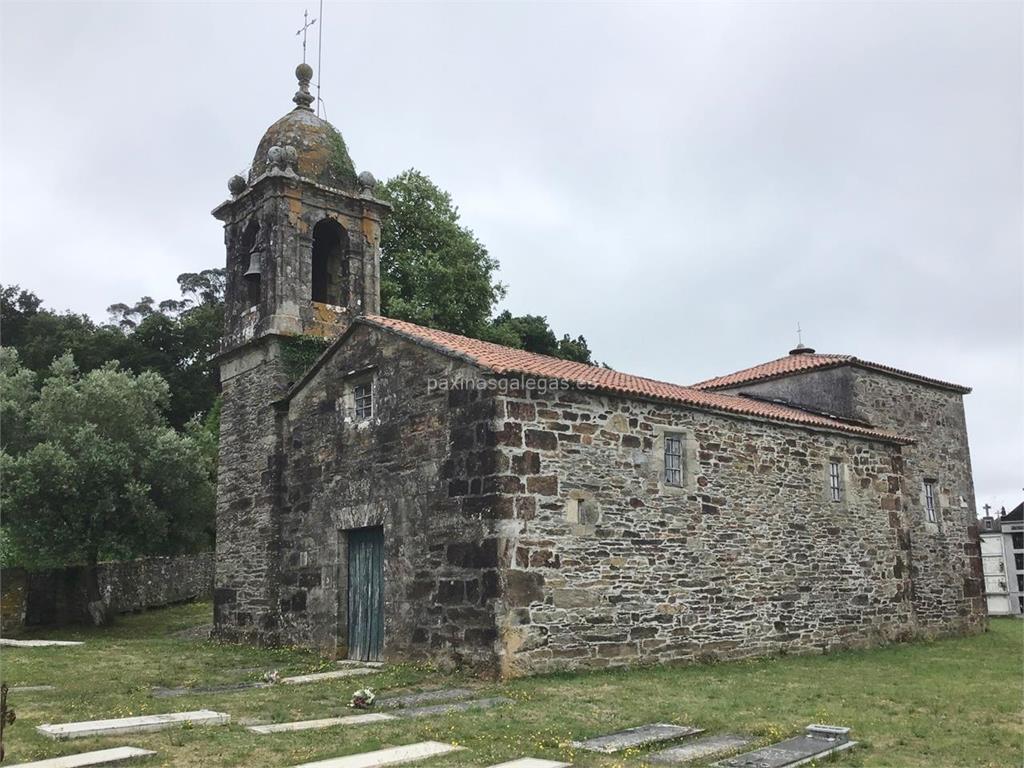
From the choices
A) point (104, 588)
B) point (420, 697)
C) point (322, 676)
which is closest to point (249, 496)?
point (322, 676)

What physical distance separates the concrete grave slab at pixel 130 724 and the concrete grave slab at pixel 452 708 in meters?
1.68

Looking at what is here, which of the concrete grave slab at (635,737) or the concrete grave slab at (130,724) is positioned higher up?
the concrete grave slab at (130,724)

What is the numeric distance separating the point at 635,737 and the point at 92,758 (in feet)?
13.6

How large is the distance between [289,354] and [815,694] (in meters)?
11.1

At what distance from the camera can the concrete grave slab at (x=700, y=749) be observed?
670cm

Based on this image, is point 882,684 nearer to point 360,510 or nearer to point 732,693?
point 732,693

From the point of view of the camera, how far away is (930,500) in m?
21.7

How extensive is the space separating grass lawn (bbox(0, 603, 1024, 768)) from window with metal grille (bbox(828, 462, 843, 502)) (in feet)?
9.35

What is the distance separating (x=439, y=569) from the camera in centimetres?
1216

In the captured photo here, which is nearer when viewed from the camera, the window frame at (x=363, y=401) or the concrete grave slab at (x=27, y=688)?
the concrete grave slab at (x=27, y=688)

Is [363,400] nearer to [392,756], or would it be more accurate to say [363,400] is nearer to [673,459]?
[673,459]

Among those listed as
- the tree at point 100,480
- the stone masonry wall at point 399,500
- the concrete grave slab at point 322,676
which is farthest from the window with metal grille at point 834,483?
the tree at point 100,480

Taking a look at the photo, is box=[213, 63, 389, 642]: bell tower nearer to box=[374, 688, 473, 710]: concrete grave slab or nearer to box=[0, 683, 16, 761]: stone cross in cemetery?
box=[374, 688, 473, 710]: concrete grave slab

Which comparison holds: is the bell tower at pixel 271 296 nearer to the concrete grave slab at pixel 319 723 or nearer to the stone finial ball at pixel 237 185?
the stone finial ball at pixel 237 185
